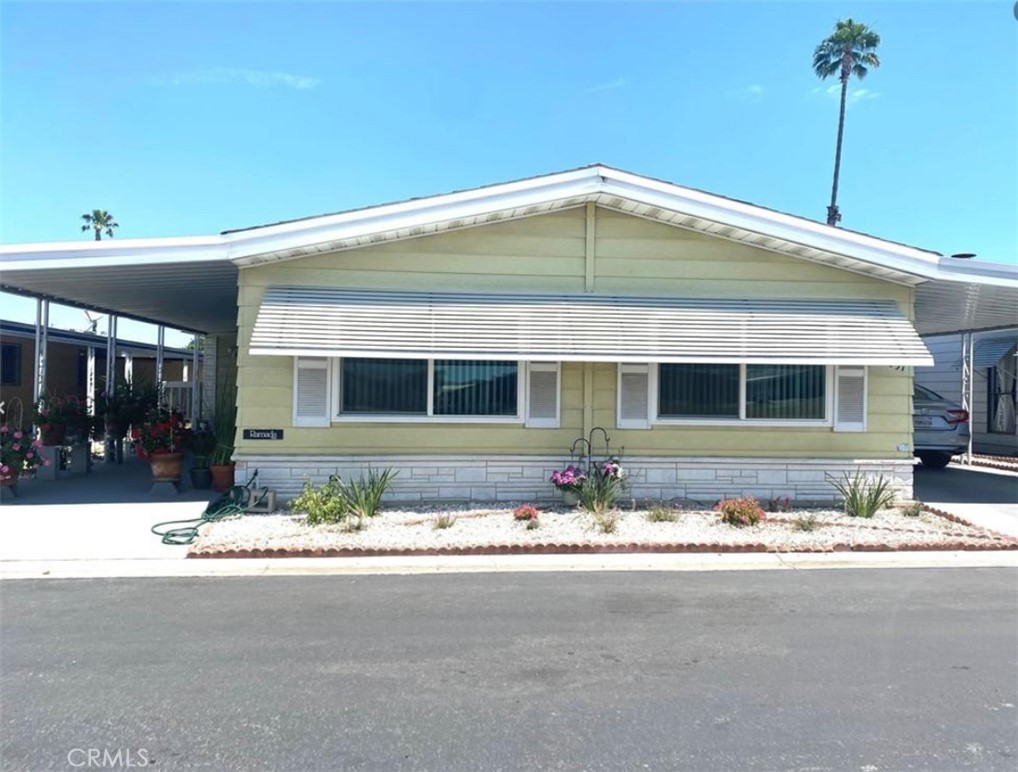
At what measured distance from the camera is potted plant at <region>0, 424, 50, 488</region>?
30.7 feet

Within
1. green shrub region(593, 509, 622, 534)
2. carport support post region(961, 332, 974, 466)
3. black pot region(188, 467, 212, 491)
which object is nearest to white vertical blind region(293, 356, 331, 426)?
black pot region(188, 467, 212, 491)

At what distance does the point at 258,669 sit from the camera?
4.15 m

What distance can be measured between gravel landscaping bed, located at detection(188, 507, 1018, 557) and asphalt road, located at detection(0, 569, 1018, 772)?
891 millimetres

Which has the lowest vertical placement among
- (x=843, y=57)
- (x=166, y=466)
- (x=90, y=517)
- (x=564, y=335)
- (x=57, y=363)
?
(x=90, y=517)

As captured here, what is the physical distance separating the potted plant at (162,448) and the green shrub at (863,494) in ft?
29.3

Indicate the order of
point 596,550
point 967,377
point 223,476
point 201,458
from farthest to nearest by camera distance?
point 967,377 → point 201,458 → point 223,476 → point 596,550

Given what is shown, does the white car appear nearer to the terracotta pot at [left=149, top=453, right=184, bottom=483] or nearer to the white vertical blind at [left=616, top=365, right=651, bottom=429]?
the white vertical blind at [left=616, top=365, right=651, bottom=429]

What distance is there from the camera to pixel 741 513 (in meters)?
8.05

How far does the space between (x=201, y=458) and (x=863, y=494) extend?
931cm

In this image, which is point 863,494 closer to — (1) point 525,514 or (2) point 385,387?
(1) point 525,514

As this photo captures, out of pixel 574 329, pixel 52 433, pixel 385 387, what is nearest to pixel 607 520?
pixel 574 329

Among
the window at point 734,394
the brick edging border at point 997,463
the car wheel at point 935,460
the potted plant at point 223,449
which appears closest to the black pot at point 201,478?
the potted plant at point 223,449

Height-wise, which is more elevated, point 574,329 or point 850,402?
point 574,329

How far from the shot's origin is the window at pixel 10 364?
17.5 m
